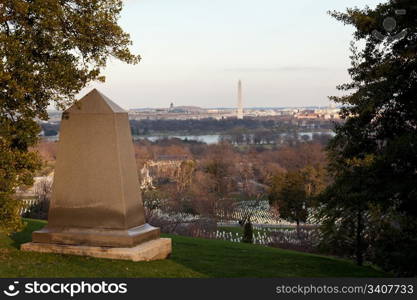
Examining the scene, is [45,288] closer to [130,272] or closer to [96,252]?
[130,272]

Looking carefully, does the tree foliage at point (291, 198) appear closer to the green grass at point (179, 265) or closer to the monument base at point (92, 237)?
the green grass at point (179, 265)

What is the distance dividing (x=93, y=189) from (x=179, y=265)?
2.14m

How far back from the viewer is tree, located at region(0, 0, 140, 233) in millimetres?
9219

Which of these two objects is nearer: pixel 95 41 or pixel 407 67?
pixel 407 67

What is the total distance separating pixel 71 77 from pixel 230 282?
4.66 m

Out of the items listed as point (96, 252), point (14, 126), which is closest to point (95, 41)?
point (14, 126)

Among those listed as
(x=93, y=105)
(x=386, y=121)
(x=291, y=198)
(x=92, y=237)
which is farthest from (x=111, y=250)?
(x=291, y=198)

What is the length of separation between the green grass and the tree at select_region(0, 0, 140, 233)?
2.91ft

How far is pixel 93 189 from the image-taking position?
1044 cm

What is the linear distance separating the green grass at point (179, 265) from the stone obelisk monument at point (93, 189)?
440 millimetres

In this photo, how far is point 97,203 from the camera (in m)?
10.4

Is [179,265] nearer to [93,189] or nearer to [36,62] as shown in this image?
[93,189]

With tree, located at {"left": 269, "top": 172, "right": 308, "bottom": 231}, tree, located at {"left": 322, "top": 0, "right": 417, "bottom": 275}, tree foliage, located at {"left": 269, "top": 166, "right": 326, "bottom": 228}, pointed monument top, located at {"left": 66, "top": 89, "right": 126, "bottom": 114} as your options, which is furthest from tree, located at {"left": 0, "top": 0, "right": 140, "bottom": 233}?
tree, located at {"left": 269, "top": 172, "right": 308, "bottom": 231}

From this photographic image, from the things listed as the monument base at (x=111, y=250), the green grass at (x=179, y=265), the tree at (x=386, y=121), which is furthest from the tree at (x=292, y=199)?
the monument base at (x=111, y=250)
